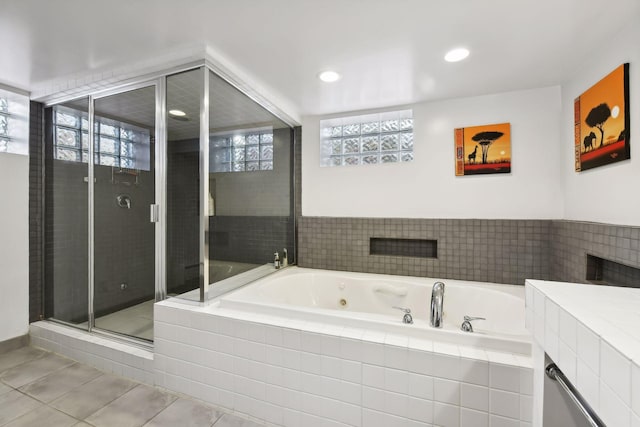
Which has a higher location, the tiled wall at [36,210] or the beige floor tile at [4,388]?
the tiled wall at [36,210]

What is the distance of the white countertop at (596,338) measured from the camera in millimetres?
514

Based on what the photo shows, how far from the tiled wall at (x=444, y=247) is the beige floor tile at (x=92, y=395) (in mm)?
1764

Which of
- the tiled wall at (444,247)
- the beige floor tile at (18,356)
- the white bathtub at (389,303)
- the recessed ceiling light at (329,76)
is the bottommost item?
the beige floor tile at (18,356)

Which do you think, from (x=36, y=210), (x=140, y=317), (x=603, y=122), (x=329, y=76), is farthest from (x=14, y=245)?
(x=603, y=122)

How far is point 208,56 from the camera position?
179cm

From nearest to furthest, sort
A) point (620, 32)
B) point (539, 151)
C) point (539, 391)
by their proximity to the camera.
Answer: point (539, 391), point (620, 32), point (539, 151)

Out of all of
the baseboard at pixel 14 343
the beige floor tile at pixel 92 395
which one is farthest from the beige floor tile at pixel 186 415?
the baseboard at pixel 14 343

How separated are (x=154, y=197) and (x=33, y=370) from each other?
5.23 ft

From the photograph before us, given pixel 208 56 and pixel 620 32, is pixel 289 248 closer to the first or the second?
pixel 208 56

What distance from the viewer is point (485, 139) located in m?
2.43

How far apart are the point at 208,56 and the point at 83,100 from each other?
1.45 m

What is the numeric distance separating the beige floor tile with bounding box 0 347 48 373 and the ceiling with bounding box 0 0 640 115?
7.35 feet

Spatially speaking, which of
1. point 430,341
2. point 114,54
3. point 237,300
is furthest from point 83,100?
point 430,341

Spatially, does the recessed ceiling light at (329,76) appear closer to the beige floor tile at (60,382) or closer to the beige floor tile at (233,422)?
the beige floor tile at (233,422)
